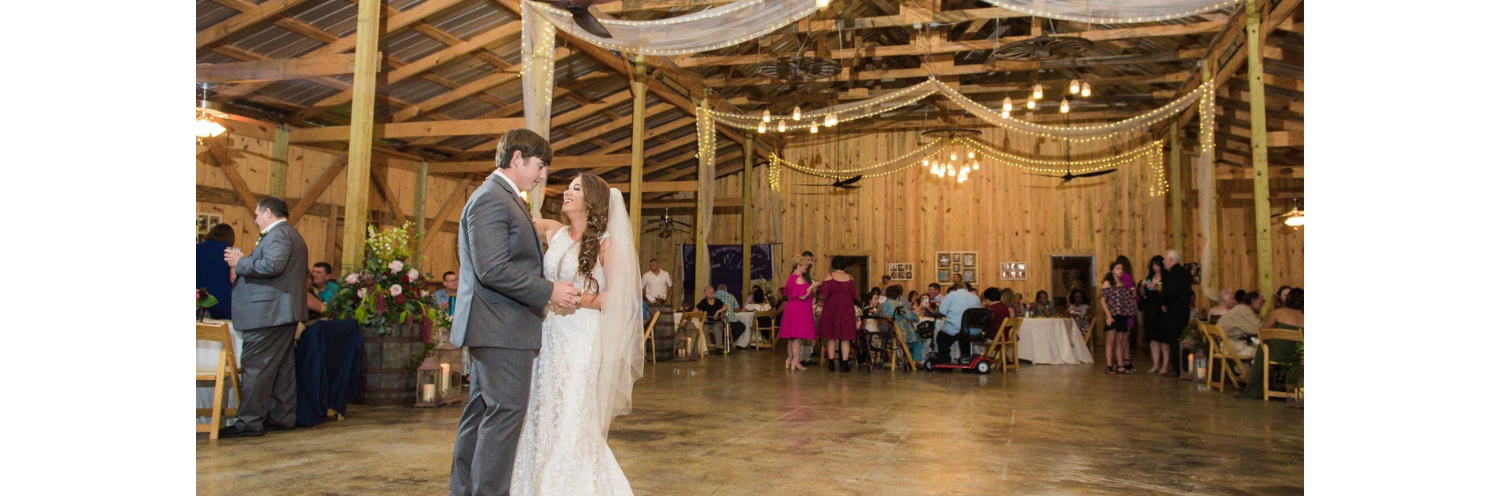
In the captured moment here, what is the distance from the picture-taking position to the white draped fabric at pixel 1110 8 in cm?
651

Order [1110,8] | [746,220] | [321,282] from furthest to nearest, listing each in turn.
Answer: [746,220] → [321,282] → [1110,8]

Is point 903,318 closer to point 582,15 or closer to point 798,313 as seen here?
point 798,313

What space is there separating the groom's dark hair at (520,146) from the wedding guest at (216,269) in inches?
125

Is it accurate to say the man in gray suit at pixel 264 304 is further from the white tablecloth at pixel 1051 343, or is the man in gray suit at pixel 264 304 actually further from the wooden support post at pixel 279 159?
the white tablecloth at pixel 1051 343

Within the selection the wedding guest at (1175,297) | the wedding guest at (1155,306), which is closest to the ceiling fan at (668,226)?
the wedding guest at (1155,306)

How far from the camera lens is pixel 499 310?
2.81m

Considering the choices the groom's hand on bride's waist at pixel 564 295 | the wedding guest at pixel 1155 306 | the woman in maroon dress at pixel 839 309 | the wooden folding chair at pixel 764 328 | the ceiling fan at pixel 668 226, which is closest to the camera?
the groom's hand on bride's waist at pixel 564 295

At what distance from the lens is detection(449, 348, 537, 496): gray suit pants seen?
276cm

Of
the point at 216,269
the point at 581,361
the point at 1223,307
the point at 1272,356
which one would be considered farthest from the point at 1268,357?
the point at 216,269

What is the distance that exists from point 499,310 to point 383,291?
372cm

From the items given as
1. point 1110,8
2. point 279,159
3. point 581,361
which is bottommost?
point 581,361

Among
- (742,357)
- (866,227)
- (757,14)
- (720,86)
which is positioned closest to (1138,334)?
(866,227)

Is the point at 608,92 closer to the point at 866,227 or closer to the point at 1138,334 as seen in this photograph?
the point at 866,227
